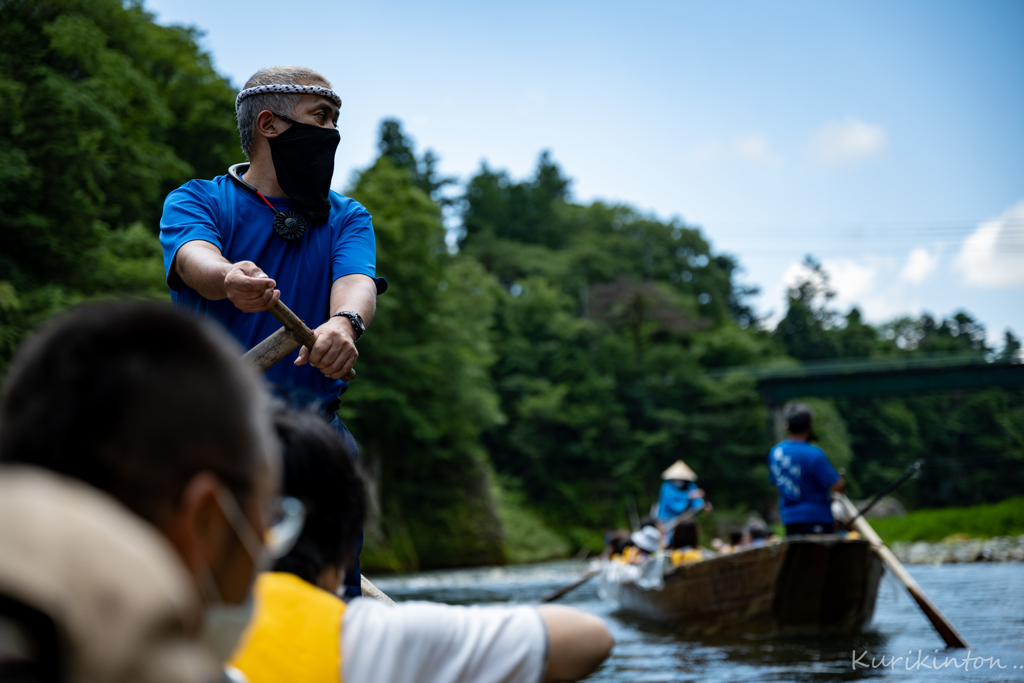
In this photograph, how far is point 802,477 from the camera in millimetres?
7027

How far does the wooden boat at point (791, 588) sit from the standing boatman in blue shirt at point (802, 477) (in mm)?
312

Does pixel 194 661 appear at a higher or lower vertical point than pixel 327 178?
lower

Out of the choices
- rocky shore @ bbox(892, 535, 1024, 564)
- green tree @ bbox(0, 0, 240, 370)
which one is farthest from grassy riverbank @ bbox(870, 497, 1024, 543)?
green tree @ bbox(0, 0, 240, 370)

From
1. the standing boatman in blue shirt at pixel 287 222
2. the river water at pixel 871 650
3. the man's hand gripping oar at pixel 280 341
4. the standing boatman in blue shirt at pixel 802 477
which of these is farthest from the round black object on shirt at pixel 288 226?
the standing boatman in blue shirt at pixel 802 477

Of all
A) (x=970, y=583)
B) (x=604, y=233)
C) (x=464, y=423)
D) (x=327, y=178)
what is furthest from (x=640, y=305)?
(x=327, y=178)

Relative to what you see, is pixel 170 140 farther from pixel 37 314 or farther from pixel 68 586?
pixel 68 586

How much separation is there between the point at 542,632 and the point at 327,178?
1.68 m

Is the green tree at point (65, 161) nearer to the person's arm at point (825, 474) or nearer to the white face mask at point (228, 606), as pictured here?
the person's arm at point (825, 474)

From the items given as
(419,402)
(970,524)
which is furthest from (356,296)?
(970,524)

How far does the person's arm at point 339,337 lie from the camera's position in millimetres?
2061

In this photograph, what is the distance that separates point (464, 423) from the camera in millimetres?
28594

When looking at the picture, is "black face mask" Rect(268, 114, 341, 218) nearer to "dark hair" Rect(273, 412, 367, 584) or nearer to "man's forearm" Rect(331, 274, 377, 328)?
"man's forearm" Rect(331, 274, 377, 328)

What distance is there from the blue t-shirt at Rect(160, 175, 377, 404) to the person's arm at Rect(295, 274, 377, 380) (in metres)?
0.13

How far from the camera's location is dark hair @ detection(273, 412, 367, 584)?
135 cm
